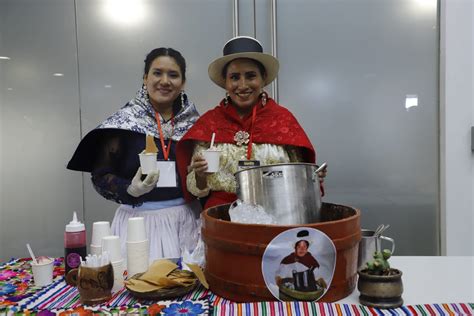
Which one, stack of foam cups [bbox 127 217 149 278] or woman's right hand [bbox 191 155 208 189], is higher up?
woman's right hand [bbox 191 155 208 189]

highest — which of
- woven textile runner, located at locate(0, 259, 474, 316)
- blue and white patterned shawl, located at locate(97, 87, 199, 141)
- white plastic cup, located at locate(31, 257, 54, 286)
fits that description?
blue and white patterned shawl, located at locate(97, 87, 199, 141)

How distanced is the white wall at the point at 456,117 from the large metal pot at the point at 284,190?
1.82 meters

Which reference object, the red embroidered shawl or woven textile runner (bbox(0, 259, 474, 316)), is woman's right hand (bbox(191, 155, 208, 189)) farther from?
woven textile runner (bbox(0, 259, 474, 316))

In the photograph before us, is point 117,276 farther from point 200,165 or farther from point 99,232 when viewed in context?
point 200,165

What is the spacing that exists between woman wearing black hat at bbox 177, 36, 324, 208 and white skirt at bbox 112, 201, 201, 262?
0.54 ft

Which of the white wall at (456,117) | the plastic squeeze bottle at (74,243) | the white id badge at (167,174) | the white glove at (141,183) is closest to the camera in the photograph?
the plastic squeeze bottle at (74,243)

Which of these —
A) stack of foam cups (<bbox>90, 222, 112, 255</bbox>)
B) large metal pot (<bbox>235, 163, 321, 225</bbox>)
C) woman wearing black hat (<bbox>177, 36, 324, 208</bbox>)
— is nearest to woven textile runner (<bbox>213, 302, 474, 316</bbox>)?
large metal pot (<bbox>235, 163, 321, 225</bbox>)

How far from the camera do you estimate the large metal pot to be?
1.05 m

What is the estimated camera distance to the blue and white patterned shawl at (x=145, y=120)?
69.4 inches

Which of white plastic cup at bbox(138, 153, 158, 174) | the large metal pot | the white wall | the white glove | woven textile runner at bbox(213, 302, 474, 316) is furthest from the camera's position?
the white wall

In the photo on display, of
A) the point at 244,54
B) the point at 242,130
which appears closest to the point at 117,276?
the point at 242,130

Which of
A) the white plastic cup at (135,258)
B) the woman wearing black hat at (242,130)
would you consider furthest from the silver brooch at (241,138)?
the white plastic cup at (135,258)

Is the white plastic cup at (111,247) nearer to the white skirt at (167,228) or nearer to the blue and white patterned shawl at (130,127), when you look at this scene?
the white skirt at (167,228)

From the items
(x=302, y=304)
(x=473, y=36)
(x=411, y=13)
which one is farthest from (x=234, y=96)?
(x=473, y=36)
